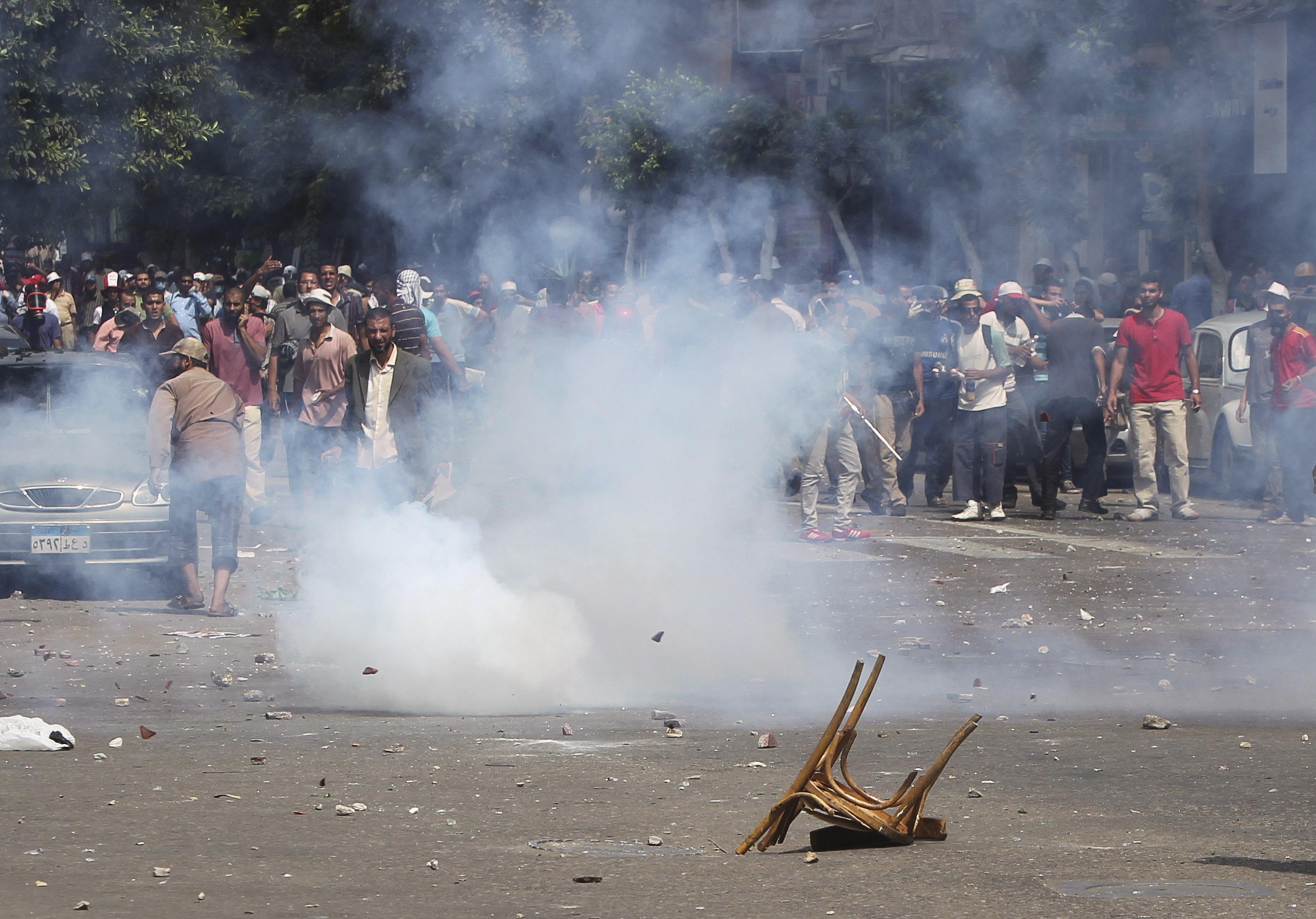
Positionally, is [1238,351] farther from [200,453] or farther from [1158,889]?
[1158,889]

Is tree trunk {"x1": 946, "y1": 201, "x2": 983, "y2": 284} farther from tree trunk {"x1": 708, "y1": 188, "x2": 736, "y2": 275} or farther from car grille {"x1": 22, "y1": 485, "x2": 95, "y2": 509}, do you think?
car grille {"x1": 22, "y1": 485, "x2": 95, "y2": 509}

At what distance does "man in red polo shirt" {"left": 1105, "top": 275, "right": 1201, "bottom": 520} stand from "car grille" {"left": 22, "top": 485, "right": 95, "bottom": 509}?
874 cm

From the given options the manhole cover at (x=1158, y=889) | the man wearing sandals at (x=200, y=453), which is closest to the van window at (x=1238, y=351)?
the man wearing sandals at (x=200, y=453)

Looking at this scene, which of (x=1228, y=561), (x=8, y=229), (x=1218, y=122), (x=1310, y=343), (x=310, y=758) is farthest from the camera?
(x=8, y=229)

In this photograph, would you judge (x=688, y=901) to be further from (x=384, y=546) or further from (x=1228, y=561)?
(x=1228, y=561)

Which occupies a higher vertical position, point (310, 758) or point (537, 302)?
point (537, 302)

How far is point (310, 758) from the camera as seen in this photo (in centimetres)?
711

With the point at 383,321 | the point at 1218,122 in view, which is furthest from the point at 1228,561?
the point at 383,321

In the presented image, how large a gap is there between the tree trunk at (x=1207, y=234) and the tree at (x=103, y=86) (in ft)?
28.4

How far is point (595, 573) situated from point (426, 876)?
4168 mm

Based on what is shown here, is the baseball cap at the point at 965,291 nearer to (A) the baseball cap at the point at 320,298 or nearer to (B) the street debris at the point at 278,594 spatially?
(A) the baseball cap at the point at 320,298

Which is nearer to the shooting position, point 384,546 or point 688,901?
point 688,901

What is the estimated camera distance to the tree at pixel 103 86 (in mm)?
17609

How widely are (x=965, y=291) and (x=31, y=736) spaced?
1002 centimetres
